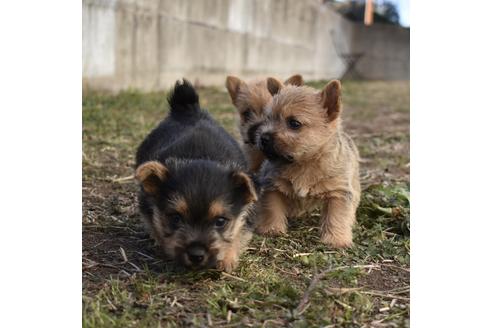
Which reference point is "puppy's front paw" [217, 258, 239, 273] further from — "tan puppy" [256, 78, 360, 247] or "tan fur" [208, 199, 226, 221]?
"tan puppy" [256, 78, 360, 247]

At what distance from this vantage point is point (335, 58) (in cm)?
2559

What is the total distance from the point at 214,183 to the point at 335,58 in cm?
2312

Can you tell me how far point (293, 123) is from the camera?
448cm

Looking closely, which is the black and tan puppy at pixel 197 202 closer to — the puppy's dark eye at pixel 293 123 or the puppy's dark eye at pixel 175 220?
the puppy's dark eye at pixel 175 220

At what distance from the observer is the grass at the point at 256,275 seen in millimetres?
2818

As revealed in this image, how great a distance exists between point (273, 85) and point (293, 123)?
891 mm

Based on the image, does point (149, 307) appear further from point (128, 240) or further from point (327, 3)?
point (327, 3)

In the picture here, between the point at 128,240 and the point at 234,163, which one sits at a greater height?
the point at 234,163

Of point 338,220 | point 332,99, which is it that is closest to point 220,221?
point 338,220

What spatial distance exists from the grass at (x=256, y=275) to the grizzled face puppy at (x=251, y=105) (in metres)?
0.71
